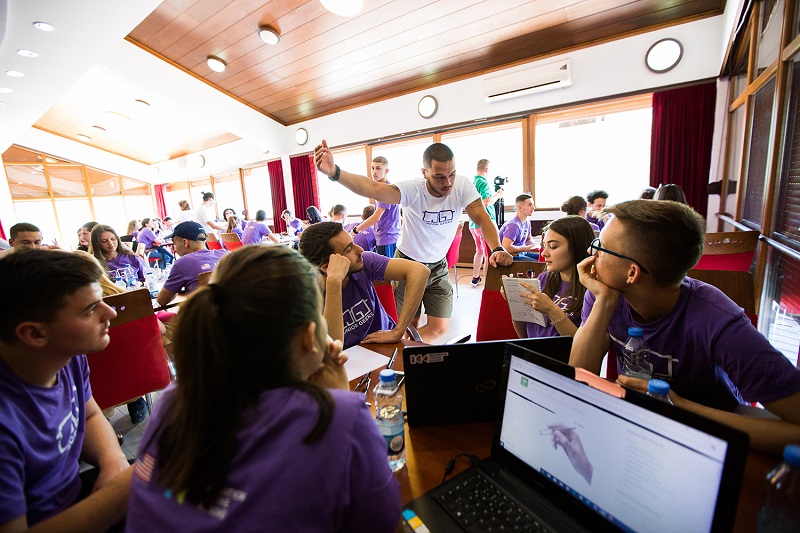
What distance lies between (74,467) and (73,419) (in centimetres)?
12

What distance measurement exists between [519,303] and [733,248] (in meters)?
1.58

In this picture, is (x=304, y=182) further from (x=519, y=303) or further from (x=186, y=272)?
(x=519, y=303)

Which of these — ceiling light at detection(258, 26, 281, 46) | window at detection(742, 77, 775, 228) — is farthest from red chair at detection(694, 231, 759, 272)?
ceiling light at detection(258, 26, 281, 46)

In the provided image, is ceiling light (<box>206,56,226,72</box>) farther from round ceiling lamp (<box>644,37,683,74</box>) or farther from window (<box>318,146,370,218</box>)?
round ceiling lamp (<box>644,37,683,74</box>)

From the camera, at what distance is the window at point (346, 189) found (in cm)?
734

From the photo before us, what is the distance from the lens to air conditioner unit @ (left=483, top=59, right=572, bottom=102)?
4.59 metres

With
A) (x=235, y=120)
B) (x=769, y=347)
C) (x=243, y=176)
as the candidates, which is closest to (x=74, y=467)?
(x=769, y=347)

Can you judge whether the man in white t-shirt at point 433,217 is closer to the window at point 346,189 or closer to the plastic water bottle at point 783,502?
the plastic water bottle at point 783,502

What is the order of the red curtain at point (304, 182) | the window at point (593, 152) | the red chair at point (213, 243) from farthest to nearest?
the red curtain at point (304, 182), the red chair at point (213, 243), the window at point (593, 152)

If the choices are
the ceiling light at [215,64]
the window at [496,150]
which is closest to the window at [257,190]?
the ceiling light at [215,64]

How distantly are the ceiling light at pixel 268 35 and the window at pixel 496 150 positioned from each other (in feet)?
8.81

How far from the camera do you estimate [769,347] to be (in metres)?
0.88

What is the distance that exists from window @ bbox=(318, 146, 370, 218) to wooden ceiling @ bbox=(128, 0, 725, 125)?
4.43 ft

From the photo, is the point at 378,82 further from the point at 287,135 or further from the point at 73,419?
the point at 73,419
